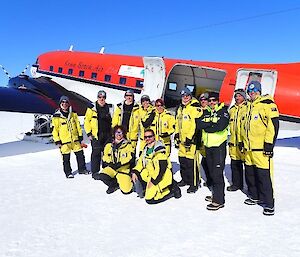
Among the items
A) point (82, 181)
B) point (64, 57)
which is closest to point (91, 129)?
point (82, 181)

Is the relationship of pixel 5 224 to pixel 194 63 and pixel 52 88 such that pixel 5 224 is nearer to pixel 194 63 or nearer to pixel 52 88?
pixel 194 63

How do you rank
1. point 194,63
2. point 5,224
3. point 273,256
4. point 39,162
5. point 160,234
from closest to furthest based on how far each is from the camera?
point 273,256, point 160,234, point 5,224, point 39,162, point 194,63

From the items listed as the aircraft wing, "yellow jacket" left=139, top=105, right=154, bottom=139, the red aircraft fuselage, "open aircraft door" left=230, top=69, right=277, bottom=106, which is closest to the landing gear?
the aircraft wing

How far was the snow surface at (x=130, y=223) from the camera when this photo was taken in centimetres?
378

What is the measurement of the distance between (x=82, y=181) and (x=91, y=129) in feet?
3.80

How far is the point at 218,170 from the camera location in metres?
5.18

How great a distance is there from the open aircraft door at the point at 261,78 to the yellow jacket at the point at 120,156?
5210 millimetres

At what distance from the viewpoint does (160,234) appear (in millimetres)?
4184

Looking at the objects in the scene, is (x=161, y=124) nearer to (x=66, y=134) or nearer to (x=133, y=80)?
(x=66, y=134)

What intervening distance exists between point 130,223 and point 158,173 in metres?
1.14

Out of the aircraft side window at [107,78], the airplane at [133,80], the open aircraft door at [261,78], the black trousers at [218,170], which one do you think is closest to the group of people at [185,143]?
the black trousers at [218,170]

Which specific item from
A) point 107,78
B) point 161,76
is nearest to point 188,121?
point 161,76

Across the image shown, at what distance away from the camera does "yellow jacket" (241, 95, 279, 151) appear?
4754 mm

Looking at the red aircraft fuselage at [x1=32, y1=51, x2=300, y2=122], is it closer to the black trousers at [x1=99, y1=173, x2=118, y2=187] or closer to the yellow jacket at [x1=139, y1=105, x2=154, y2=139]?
the yellow jacket at [x1=139, y1=105, x2=154, y2=139]
